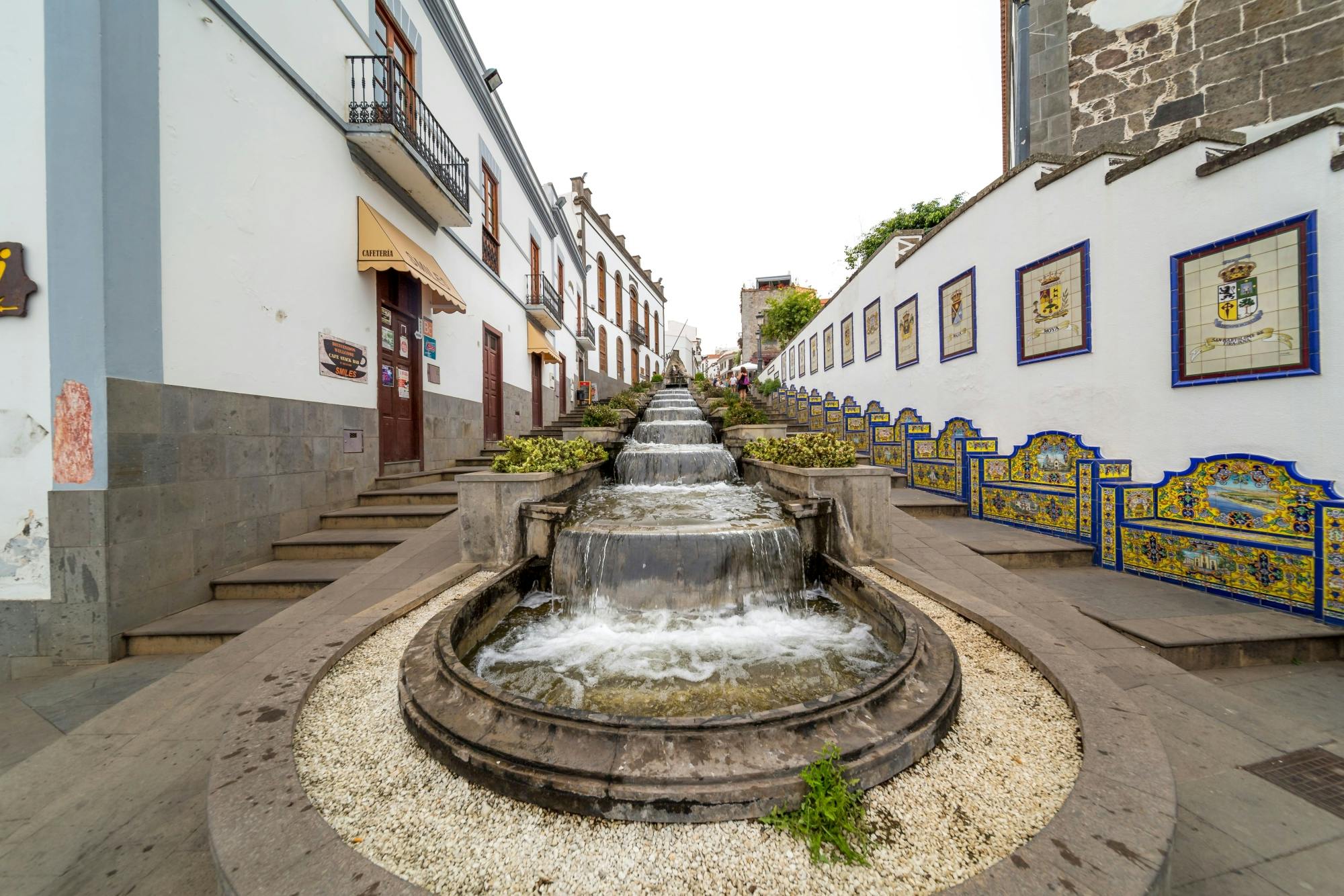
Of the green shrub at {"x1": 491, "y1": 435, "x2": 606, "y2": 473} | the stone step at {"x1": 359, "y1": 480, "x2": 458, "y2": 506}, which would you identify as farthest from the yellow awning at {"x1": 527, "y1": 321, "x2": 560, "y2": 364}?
the green shrub at {"x1": 491, "y1": 435, "x2": 606, "y2": 473}

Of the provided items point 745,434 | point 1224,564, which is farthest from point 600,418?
point 1224,564

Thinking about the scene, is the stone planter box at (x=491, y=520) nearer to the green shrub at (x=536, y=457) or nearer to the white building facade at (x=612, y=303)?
the green shrub at (x=536, y=457)

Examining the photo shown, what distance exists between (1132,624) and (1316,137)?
4.10 meters

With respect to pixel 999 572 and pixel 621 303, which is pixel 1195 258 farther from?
pixel 621 303

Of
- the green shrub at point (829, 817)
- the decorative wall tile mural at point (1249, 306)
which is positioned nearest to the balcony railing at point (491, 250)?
the decorative wall tile mural at point (1249, 306)

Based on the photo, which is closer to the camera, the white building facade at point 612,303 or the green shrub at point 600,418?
the green shrub at point 600,418

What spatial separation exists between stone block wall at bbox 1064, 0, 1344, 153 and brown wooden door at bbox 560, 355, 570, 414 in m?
14.9

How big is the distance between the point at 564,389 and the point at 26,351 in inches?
594

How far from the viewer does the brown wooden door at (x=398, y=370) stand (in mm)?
7285

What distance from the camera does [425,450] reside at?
329 inches

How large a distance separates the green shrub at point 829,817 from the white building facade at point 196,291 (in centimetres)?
495

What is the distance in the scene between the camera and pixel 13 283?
3502mm

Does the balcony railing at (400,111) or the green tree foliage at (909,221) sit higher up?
the green tree foliage at (909,221)

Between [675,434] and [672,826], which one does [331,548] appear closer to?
[672,826]
